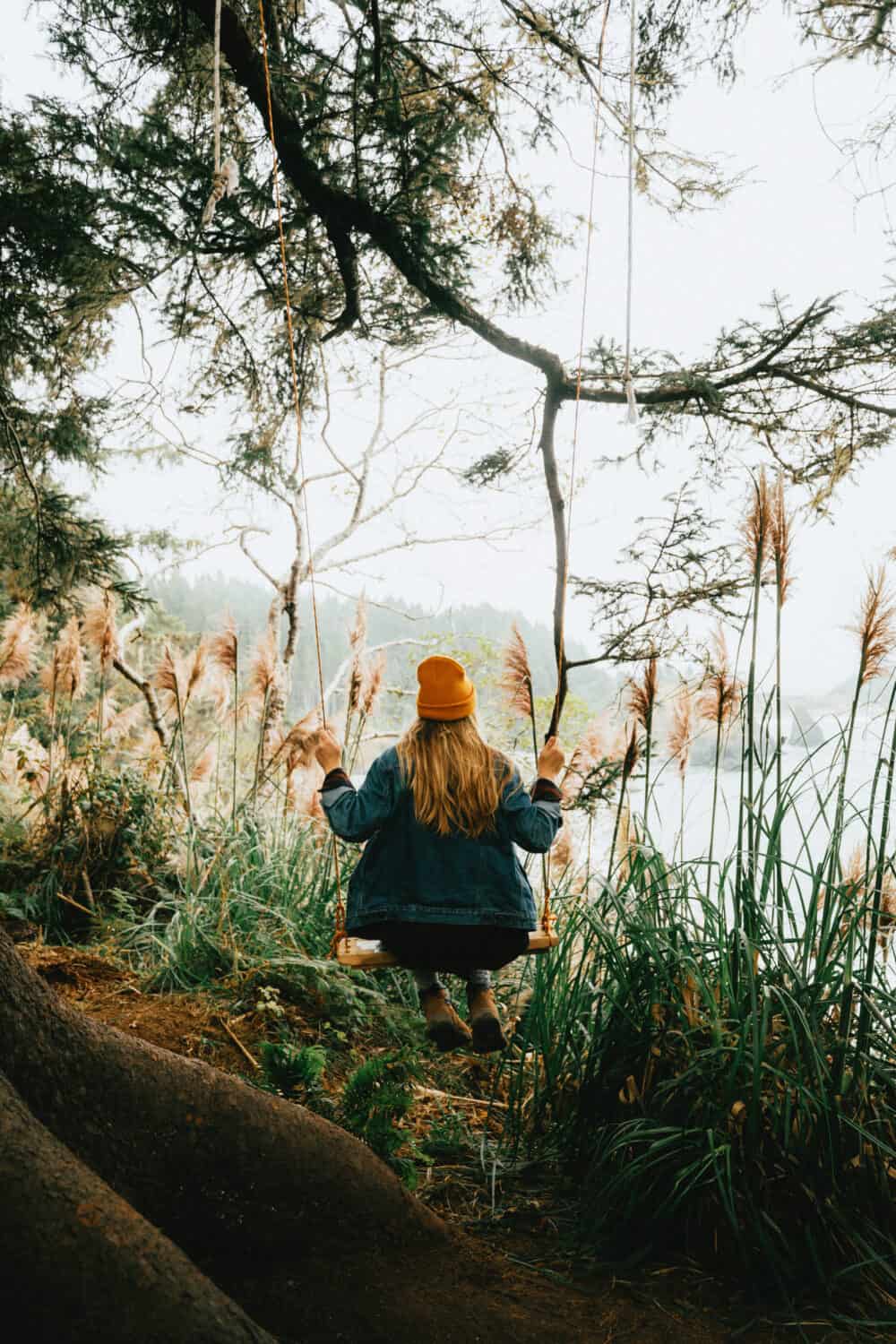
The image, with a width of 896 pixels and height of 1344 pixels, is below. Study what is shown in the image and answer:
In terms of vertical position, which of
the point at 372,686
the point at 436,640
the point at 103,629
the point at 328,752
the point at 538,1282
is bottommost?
the point at 538,1282

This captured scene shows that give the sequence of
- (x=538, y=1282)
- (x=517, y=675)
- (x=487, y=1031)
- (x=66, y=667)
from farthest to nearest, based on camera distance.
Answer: (x=66, y=667)
(x=517, y=675)
(x=487, y=1031)
(x=538, y=1282)

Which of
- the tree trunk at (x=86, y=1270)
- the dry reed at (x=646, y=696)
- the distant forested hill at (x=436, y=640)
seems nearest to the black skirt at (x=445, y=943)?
the dry reed at (x=646, y=696)

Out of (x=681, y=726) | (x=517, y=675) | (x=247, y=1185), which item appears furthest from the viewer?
(x=517, y=675)

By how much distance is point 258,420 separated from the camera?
7.16m

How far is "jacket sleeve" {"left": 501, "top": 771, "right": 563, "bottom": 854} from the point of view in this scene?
2.80m

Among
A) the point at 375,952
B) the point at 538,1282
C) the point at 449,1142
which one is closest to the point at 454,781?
→ the point at 375,952

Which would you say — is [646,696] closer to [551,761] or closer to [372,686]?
[551,761]

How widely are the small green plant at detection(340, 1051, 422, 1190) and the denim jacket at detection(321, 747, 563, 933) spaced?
53 centimetres

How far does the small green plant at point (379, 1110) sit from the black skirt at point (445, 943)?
430 millimetres

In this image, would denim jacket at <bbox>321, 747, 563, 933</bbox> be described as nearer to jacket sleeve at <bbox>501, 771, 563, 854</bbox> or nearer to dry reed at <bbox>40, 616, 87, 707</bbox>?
jacket sleeve at <bbox>501, 771, 563, 854</bbox>

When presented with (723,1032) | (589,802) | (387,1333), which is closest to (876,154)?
(589,802)

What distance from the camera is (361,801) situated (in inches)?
112

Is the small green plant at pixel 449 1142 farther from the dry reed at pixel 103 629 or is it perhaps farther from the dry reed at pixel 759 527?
the dry reed at pixel 103 629

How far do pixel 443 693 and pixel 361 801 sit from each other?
454 mm
